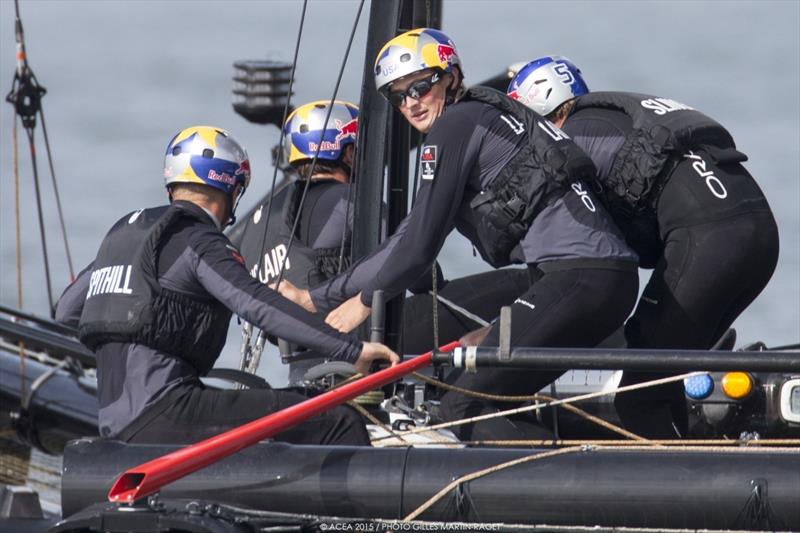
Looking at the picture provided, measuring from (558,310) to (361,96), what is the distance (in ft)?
9.12

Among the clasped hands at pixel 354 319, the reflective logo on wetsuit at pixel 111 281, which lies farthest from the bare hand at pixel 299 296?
the reflective logo on wetsuit at pixel 111 281

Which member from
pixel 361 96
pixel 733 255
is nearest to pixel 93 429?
pixel 361 96

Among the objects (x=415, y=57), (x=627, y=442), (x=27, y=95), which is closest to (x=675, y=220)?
(x=415, y=57)

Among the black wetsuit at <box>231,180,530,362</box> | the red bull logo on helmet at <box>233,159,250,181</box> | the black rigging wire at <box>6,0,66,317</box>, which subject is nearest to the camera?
the red bull logo on helmet at <box>233,159,250,181</box>

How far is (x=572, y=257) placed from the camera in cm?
633

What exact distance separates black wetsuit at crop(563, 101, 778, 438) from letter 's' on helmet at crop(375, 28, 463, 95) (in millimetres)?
623

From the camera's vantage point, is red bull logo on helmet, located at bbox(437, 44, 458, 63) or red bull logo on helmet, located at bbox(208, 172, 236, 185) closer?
red bull logo on helmet, located at bbox(208, 172, 236, 185)

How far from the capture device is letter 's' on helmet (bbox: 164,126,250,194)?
21.1 ft

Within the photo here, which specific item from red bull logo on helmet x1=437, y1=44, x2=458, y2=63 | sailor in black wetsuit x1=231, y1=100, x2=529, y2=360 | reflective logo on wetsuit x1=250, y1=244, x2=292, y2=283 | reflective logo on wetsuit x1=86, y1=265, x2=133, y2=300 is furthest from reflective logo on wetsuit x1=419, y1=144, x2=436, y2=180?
reflective logo on wetsuit x1=250, y1=244, x2=292, y2=283

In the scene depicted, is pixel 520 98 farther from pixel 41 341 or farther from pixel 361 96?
pixel 41 341

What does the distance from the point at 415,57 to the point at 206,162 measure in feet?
2.93

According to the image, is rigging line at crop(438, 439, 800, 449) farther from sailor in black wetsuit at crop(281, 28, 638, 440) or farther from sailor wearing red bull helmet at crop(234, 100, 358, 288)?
sailor wearing red bull helmet at crop(234, 100, 358, 288)

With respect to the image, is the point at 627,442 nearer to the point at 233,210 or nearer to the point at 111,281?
the point at 233,210

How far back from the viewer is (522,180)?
20.9 ft
